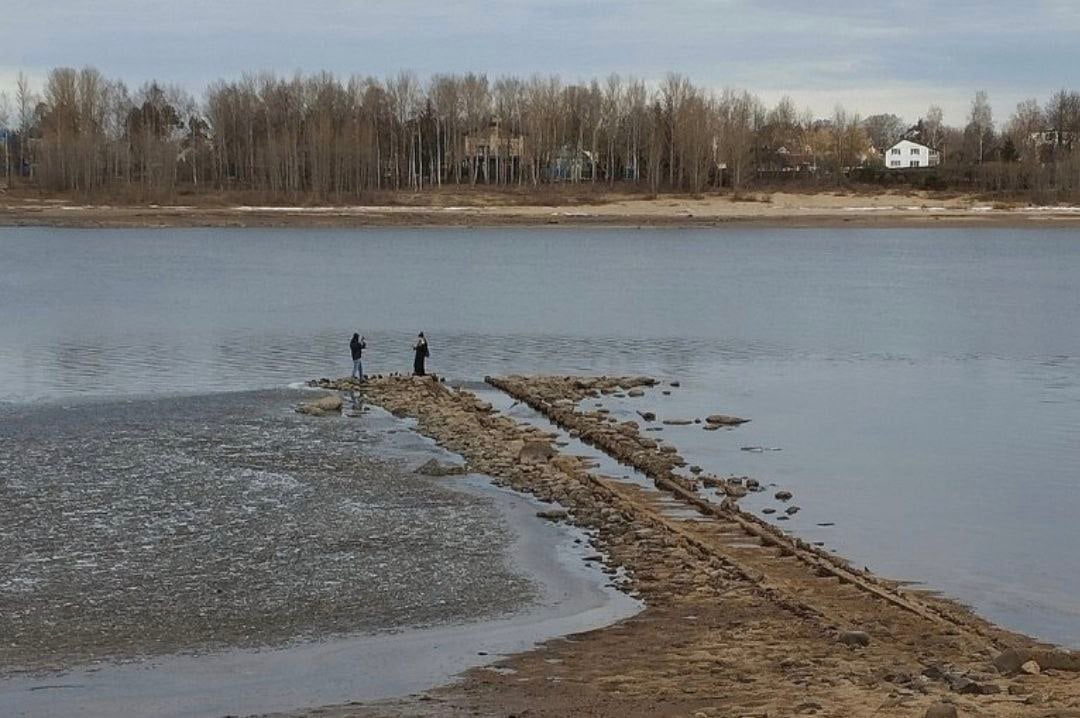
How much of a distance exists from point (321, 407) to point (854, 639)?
16.7m

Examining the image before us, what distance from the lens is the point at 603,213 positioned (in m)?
122

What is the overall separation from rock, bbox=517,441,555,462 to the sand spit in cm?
249

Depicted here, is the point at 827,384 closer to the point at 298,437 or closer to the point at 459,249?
the point at 298,437

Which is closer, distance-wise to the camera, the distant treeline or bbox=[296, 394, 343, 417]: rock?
bbox=[296, 394, 343, 417]: rock

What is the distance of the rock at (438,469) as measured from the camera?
912 inches

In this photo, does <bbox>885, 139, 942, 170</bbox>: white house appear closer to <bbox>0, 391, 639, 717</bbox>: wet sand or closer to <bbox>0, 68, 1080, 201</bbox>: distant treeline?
<bbox>0, 68, 1080, 201</bbox>: distant treeline

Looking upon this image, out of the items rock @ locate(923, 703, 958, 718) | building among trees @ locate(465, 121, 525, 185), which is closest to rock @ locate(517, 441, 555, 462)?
rock @ locate(923, 703, 958, 718)

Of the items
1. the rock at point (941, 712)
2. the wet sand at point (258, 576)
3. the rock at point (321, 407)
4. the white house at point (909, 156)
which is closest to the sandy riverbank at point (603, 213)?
the white house at point (909, 156)

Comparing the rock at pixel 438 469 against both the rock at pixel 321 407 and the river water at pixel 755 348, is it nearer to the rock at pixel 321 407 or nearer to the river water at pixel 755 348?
the river water at pixel 755 348

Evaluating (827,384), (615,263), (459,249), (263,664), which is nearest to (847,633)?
(263,664)

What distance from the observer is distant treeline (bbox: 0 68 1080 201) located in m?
131

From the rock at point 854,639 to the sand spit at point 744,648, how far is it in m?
0.02

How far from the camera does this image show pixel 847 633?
46.1 ft

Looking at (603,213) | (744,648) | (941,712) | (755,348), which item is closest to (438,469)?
(744,648)
